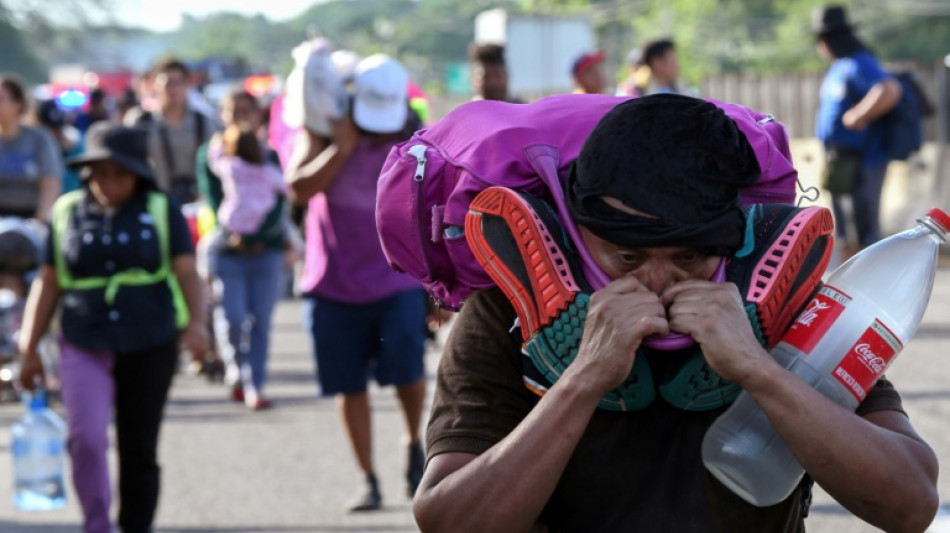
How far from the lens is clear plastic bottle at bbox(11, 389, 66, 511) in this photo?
7836 millimetres

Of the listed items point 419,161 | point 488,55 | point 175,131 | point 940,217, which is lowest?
point 175,131

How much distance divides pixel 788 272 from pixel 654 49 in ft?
28.2

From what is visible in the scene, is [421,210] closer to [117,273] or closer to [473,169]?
[473,169]

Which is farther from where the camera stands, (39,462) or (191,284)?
(39,462)

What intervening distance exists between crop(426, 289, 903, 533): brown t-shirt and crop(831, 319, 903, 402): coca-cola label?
13 centimetres

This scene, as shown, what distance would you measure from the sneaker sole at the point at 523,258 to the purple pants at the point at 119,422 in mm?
4125

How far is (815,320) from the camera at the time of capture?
2.72 m

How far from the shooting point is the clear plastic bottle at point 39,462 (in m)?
7.84

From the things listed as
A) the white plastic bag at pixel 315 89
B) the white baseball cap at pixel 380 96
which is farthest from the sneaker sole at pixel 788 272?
the white plastic bag at pixel 315 89

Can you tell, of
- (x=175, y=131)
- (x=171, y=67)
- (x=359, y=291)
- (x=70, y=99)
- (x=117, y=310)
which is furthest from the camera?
(x=70, y=99)

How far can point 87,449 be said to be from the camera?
6773 millimetres

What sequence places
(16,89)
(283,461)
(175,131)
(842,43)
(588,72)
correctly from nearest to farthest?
1. (283,461)
2. (588,72)
3. (16,89)
4. (842,43)
5. (175,131)

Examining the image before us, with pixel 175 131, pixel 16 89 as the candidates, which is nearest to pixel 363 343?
pixel 16 89

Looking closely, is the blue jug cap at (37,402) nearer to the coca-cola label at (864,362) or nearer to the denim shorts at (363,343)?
the denim shorts at (363,343)
